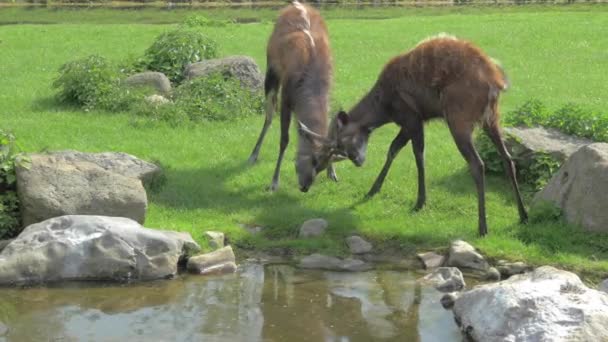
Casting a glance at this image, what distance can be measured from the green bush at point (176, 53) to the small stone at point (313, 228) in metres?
6.87

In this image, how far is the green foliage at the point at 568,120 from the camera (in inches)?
461

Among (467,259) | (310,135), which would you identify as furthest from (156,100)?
(467,259)

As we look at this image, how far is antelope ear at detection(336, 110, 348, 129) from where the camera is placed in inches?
422

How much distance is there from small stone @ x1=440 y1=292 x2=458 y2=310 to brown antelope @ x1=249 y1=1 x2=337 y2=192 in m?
2.63

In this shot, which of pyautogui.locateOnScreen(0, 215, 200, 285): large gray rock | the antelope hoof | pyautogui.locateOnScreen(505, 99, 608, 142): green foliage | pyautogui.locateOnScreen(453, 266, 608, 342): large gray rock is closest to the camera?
pyautogui.locateOnScreen(453, 266, 608, 342): large gray rock

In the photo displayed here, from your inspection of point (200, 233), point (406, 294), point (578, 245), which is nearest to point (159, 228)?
point (200, 233)

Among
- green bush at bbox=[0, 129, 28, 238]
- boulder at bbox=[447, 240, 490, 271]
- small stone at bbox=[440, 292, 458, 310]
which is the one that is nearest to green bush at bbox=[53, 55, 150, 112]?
green bush at bbox=[0, 129, 28, 238]

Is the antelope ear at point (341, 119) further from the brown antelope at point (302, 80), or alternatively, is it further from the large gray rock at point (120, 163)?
the large gray rock at point (120, 163)

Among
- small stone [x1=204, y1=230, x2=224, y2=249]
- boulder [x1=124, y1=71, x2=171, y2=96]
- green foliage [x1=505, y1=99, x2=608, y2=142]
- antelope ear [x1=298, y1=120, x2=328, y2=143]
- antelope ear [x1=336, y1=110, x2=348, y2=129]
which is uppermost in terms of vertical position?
antelope ear [x1=336, y1=110, x2=348, y2=129]

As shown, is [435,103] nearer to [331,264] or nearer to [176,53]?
[331,264]

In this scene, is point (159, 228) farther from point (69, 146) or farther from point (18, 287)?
point (69, 146)

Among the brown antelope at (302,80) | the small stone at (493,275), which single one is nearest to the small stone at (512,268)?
the small stone at (493,275)

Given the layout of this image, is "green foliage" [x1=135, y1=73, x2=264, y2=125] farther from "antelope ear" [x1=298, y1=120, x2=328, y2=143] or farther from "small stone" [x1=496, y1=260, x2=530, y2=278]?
"small stone" [x1=496, y1=260, x2=530, y2=278]

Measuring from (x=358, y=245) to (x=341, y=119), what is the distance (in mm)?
1535
